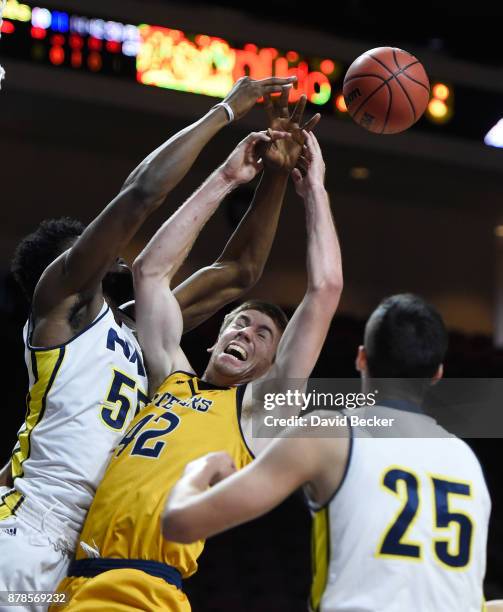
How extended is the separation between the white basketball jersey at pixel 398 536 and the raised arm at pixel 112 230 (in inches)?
42.7

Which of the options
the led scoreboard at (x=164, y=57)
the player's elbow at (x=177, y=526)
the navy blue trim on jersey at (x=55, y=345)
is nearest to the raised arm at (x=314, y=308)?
the navy blue trim on jersey at (x=55, y=345)

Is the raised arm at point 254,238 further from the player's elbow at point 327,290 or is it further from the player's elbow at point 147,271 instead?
the player's elbow at point 327,290

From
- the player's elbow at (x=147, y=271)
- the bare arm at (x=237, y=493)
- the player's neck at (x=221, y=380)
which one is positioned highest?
the player's elbow at (x=147, y=271)

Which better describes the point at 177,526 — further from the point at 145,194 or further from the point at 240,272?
the point at 240,272

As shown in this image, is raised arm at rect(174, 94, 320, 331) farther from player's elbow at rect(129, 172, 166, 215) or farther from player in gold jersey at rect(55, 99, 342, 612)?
player's elbow at rect(129, 172, 166, 215)

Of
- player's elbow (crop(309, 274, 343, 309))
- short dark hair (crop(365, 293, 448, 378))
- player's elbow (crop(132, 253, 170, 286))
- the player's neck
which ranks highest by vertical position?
player's elbow (crop(132, 253, 170, 286))

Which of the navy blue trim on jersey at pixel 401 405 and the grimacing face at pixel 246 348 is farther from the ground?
the grimacing face at pixel 246 348

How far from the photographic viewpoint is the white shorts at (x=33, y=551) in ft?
A: 8.81

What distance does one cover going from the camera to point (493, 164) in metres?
10.1

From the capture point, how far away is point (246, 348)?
9.95 ft

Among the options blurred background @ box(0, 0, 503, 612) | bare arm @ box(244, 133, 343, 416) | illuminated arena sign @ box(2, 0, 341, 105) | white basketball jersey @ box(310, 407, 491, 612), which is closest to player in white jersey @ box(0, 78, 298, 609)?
bare arm @ box(244, 133, 343, 416)

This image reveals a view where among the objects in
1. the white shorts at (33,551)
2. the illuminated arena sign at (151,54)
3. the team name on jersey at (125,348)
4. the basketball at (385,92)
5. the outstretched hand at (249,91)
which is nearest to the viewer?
the white shorts at (33,551)

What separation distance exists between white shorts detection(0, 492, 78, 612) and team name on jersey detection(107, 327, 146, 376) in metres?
0.56

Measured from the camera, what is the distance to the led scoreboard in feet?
27.3
